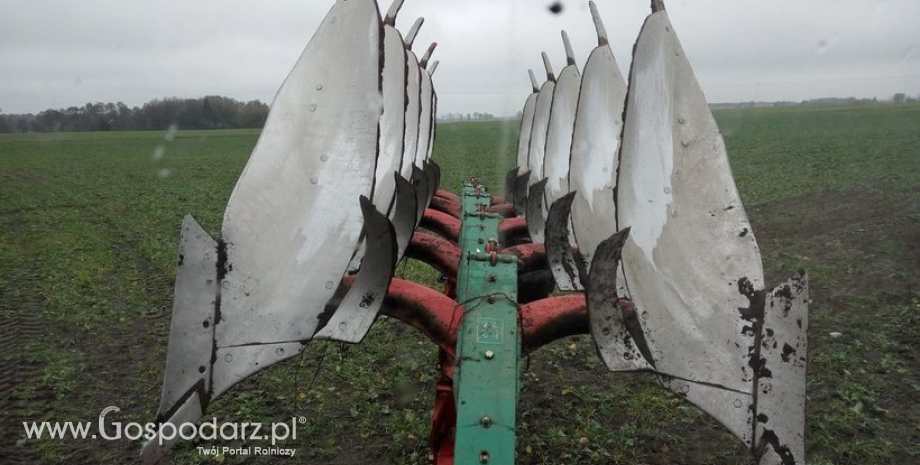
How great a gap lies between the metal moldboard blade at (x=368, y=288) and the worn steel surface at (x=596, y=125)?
1.69 meters

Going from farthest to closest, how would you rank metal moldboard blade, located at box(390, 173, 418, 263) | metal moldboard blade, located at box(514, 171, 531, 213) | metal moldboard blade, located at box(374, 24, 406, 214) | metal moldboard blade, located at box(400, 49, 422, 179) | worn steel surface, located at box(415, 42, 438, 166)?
1. worn steel surface, located at box(415, 42, 438, 166)
2. metal moldboard blade, located at box(514, 171, 531, 213)
3. metal moldboard blade, located at box(400, 49, 422, 179)
4. metal moldboard blade, located at box(374, 24, 406, 214)
5. metal moldboard blade, located at box(390, 173, 418, 263)

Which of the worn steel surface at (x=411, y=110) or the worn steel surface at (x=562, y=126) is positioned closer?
the worn steel surface at (x=411, y=110)

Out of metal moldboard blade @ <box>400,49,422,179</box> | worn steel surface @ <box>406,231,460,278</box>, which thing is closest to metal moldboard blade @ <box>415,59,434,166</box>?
metal moldboard blade @ <box>400,49,422,179</box>

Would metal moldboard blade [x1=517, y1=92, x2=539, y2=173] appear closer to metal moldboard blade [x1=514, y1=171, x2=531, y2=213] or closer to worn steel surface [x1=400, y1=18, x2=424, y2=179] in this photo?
metal moldboard blade [x1=514, y1=171, x2=531, y2=213]

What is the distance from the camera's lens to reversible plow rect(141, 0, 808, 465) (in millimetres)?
1693

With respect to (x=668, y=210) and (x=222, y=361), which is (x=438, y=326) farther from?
(x=668, y=210)

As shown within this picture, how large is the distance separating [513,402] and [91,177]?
80.8 ft

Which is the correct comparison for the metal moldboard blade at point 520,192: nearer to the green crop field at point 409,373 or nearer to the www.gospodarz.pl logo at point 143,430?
the green crop field at point 409,373

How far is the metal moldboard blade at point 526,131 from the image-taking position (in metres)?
7.08

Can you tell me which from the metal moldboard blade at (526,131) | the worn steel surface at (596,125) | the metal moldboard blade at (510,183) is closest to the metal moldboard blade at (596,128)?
the worn steel surface at (596,125)

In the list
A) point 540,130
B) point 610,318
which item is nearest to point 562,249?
point 610,318

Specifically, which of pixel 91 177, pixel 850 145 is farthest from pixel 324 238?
pixel 850 145

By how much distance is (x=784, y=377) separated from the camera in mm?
1727

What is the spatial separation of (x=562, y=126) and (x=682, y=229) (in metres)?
2.82
